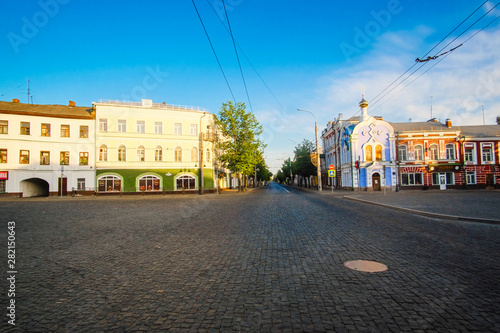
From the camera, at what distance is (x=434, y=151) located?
4225 centimetres

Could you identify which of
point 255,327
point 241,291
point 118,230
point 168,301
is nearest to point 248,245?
point 241,291

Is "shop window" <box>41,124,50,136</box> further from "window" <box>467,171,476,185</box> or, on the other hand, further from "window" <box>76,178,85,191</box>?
"window" <box>467,171,476,185</box>

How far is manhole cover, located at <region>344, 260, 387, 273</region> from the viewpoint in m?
5.07

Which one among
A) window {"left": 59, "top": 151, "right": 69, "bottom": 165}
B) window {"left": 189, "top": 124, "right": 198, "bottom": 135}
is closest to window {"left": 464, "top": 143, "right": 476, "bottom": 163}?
window {"left": 189, "top": 124, "right": 198, "bottom": 135}

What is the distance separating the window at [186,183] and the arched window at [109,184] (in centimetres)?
764

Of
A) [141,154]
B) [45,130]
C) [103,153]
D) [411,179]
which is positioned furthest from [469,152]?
[45,130]

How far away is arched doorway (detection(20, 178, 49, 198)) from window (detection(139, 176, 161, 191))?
1303cm

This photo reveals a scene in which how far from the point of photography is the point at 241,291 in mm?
4160

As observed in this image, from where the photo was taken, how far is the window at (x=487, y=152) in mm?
41656

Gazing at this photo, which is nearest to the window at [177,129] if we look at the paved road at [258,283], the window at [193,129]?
the window at [193,129]

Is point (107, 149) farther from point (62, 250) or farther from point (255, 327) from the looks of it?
point (255, 327)

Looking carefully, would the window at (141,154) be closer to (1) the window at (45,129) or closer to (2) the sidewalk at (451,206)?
(1) the window at (45,129)

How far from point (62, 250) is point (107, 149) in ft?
110

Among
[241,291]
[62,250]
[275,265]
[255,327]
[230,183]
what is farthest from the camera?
[230,183]
